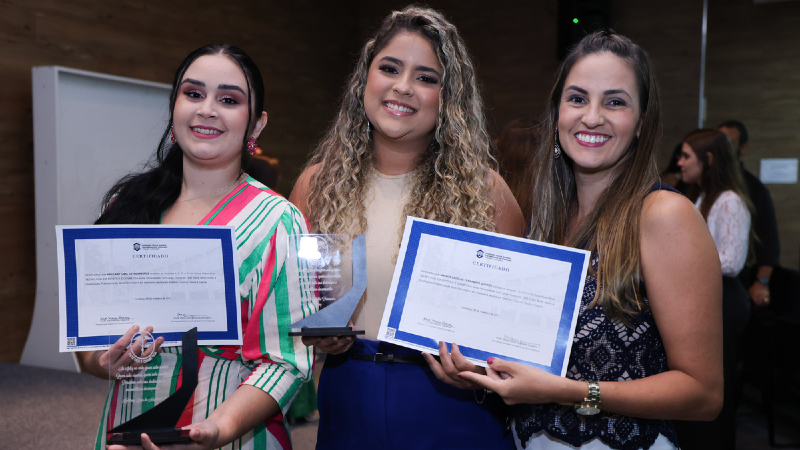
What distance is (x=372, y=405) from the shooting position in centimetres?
148

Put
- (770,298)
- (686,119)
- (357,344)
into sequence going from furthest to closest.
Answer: (686,119) < (770,298) < (357,344)

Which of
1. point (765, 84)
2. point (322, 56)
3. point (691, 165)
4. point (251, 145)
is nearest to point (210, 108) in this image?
point (251, 145)

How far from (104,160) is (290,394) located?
3988 mm

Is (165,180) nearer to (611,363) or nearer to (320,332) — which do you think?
(320,332)

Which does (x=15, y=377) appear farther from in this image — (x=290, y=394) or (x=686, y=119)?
(x=686, y=119)

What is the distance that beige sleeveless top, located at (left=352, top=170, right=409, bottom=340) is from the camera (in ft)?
5.18

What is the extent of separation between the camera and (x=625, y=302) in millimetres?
1312

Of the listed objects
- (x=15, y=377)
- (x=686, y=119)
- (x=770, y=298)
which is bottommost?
(x=15, y=377)

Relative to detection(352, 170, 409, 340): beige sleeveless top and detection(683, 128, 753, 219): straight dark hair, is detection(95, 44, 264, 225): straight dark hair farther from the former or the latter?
detection(683, 128, 753, 219): straight dark hair

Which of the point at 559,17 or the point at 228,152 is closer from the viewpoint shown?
the point at 228,152

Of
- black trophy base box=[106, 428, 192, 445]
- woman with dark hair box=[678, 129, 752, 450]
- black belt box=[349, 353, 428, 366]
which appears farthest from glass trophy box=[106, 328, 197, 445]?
woman with dark hair box=[678, 129, 752, 450]

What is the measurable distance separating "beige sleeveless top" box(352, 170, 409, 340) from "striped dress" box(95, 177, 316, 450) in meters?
0.24

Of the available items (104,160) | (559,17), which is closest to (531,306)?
(104,160)

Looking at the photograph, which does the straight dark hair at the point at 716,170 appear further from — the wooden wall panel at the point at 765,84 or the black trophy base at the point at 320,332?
the black trophy base at the point at 320,332
